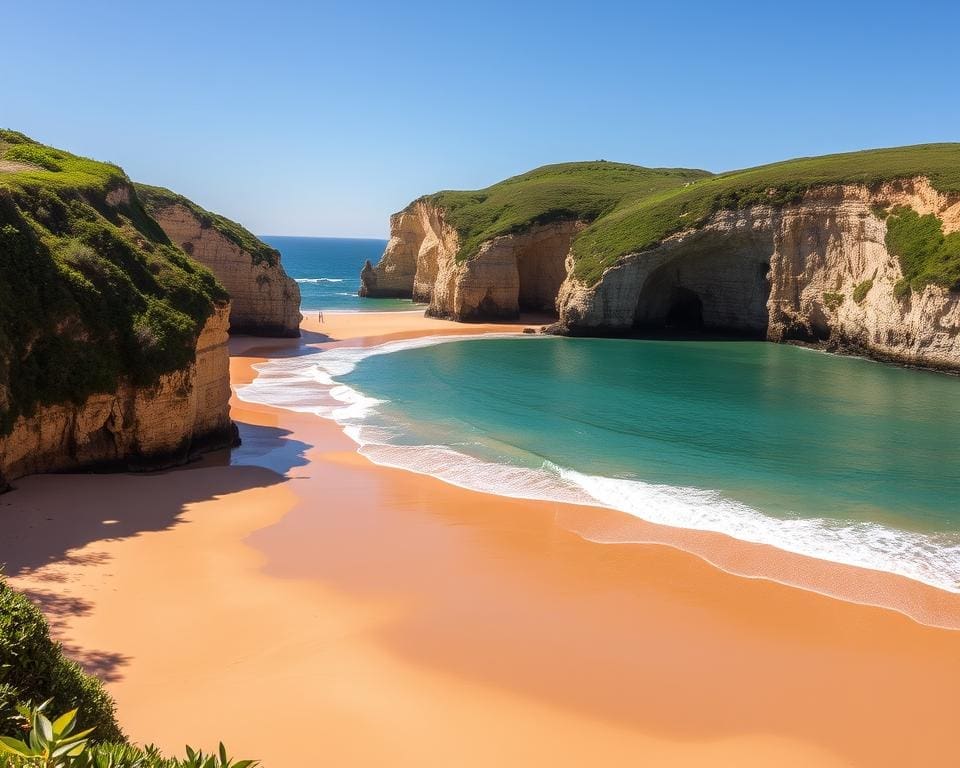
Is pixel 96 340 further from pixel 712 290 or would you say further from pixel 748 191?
pixel 712 290

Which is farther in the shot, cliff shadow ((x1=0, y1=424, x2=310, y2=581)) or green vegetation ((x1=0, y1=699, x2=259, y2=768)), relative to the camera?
cliff shadow ((x1=0, y1=424, x2=310, y2=581))

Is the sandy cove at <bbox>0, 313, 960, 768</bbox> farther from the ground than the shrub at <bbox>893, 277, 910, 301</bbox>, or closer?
closer

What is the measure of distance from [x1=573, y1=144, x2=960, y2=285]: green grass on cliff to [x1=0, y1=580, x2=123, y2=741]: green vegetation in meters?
44.5

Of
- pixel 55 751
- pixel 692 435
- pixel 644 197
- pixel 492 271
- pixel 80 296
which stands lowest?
pixel 692 435

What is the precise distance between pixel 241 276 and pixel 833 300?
114ft

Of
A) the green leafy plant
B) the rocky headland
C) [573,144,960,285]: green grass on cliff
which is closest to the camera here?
the green leafy plant

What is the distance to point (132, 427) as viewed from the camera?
18578 mm

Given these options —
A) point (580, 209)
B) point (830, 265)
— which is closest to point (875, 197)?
point (830, 265)

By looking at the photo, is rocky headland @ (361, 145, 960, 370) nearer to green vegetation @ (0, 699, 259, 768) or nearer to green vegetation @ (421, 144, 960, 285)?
green vegetation @ (421, 144, 960, 285)

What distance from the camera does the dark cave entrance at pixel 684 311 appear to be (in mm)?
55406

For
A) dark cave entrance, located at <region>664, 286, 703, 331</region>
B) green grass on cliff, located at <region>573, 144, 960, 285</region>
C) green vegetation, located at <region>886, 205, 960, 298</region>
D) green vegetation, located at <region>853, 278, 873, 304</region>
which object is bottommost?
dark cave entrance, located at <region>664, 286, 703, 331</region>

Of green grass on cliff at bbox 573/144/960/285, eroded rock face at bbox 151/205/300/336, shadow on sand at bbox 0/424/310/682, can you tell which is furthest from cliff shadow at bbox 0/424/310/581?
green grass on cliff at bbox 573/144/960/285

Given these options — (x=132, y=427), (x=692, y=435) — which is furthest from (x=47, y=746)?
(x=692, y=435)

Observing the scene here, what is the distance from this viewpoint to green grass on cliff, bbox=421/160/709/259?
61312mm
